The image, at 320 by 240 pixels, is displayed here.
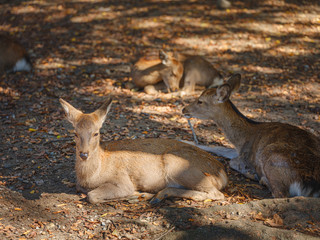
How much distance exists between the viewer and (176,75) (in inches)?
368

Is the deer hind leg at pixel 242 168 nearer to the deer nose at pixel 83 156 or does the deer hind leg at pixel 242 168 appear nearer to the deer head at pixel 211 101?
the deer head at pixel 211 101

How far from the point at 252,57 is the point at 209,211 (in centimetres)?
767

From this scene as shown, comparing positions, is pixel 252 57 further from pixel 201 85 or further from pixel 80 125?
pixel 80 125

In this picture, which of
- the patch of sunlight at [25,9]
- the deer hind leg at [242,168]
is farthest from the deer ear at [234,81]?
the patch of sunlight at [25,9]

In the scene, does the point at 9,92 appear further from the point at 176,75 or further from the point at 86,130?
the point at 86,130

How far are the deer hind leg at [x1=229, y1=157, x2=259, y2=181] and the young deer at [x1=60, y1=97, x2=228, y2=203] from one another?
2.22 ft

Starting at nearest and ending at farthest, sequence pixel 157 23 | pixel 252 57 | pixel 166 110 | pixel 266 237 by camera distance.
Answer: pixel 266 237, pixel 166 110, pixel 252 57, pixel 157 23

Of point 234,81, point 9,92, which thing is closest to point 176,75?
point 234,81

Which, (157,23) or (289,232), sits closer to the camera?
(289,232)

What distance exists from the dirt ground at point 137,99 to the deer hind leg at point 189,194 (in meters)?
0.08

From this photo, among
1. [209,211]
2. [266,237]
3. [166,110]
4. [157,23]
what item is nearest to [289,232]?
[266,237]

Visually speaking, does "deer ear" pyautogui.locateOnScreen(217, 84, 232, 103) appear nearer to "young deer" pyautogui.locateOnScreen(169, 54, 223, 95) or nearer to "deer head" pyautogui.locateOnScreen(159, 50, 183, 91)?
"young deer" pyautogui.locateOnScreen(169, 54, 223, 95)

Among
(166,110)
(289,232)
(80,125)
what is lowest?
(166,110)

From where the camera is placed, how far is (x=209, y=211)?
4.25 m
